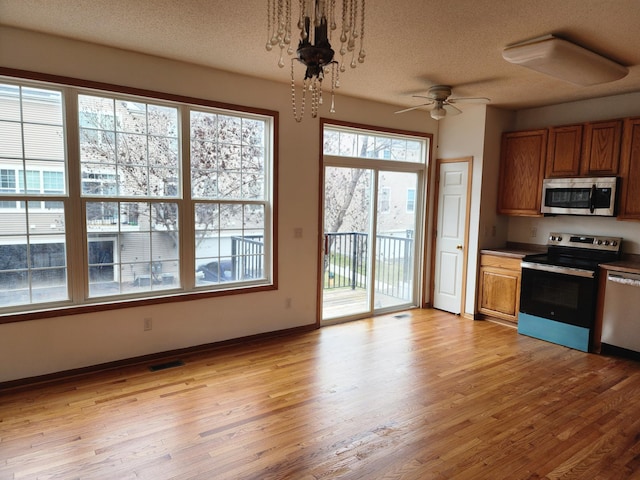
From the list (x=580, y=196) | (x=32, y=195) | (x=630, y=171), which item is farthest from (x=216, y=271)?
(x=630, y=171)

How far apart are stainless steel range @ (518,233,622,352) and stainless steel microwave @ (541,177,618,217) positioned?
413 millimetres

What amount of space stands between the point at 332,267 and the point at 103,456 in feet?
12.8

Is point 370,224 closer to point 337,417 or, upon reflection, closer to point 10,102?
point 337,417

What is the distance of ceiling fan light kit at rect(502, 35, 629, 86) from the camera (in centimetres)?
283

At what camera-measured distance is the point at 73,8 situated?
2580 millimetres

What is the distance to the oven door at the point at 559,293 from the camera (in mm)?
4043

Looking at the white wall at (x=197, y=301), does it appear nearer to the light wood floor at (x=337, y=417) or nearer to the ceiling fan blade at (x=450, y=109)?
the light wood floor at (x=337, y=417)

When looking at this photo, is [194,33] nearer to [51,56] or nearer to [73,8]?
[73,8]

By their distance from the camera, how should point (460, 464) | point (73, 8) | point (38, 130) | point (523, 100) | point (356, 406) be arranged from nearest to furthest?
point (460, 464)
point (73, 8)
point (356, 406)
point (38, 130)
point (523, 100)

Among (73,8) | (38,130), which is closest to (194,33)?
(73,8)

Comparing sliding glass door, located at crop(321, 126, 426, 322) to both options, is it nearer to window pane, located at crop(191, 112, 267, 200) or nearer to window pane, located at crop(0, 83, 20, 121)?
window pane, located at crop(191, 112, 267, 200)

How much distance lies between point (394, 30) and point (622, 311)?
332 cm

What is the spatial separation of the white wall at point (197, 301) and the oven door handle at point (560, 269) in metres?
2.18

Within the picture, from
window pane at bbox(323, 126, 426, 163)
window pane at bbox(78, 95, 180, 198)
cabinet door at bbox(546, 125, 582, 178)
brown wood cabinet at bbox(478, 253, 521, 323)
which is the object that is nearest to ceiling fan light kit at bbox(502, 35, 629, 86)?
cabinet door at bbox(546, 125, 582, 178)
